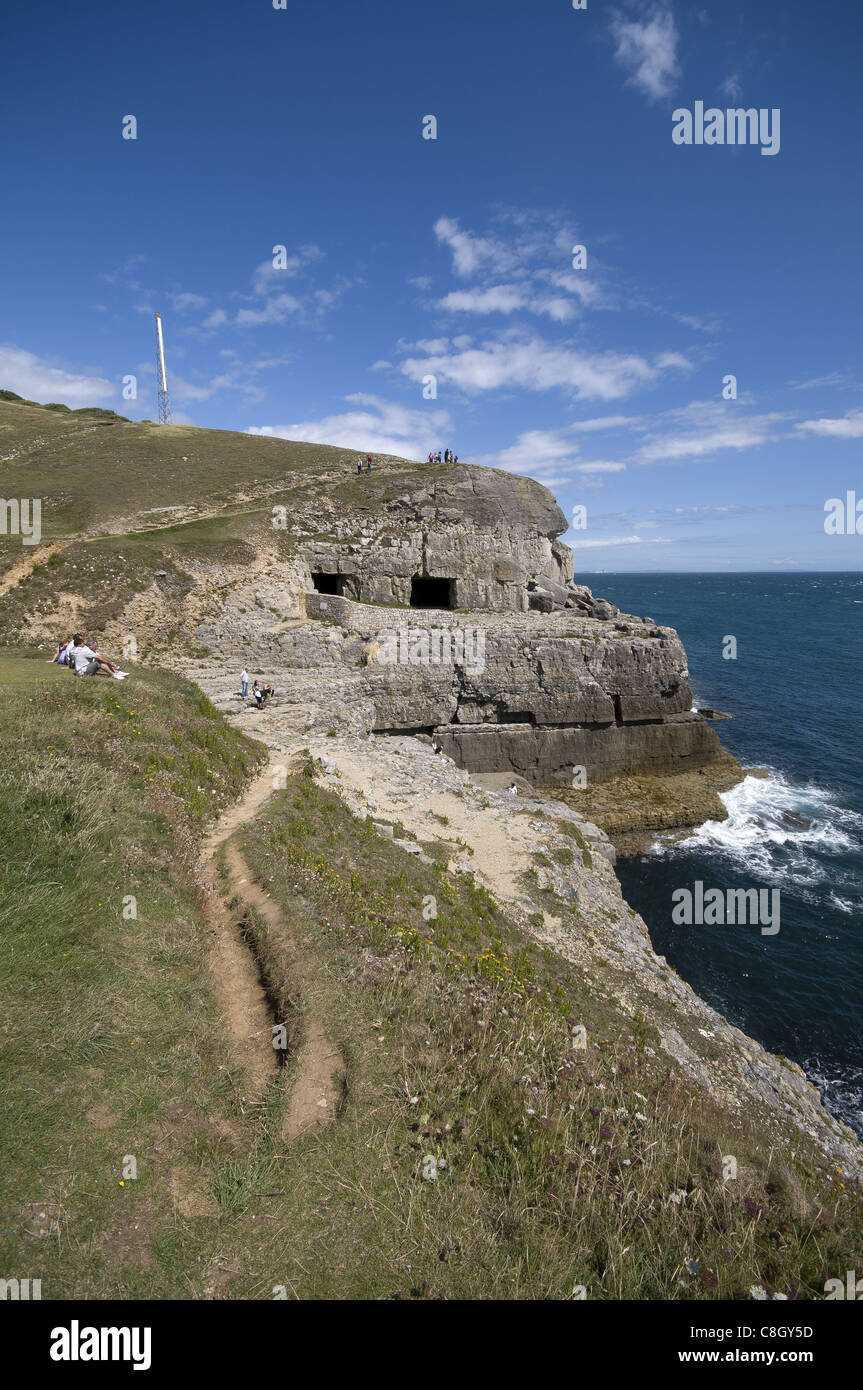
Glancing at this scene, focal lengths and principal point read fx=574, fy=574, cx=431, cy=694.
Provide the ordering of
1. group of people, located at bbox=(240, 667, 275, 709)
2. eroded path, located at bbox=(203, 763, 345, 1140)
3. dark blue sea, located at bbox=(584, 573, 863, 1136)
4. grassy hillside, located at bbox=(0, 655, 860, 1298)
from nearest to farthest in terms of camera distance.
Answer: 1. grassy hillside, located at bbox=(0, 655, 860, 1298)
2. eroded path, located at bbox=(203, 763, 345, 1140)
3. dark blue sea, located at bbox=(584, 573, 863, 1136)
4. group of people, located at bbox=(240, 667, 275, 709)

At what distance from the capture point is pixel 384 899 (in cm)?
1295

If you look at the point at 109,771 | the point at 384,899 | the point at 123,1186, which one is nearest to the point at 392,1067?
the point at 123,1186

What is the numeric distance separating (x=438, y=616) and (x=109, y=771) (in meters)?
30.2

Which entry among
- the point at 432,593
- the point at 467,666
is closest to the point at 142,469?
the point at 432,593

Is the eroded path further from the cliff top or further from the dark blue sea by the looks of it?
the cliff top

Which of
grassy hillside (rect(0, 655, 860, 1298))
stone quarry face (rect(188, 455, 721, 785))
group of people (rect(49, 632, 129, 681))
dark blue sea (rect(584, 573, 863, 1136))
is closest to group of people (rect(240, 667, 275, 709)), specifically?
stone quarry face (rect(188, 455, 721, 785))

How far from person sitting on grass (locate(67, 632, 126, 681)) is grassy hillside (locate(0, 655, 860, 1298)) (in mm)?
8105

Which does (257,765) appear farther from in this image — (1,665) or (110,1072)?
(110,1072)

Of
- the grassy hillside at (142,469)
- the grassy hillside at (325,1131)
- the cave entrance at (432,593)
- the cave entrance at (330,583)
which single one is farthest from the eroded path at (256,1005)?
the cave entrance at (432,593)

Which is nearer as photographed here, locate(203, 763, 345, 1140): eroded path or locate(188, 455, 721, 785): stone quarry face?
locate(203, 763, 345, 1140): eroded path

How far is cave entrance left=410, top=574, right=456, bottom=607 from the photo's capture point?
4744 cm

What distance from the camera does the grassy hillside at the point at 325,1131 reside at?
17.0ft

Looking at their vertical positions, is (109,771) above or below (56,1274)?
above

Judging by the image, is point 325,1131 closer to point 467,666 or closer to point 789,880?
point 789,880
